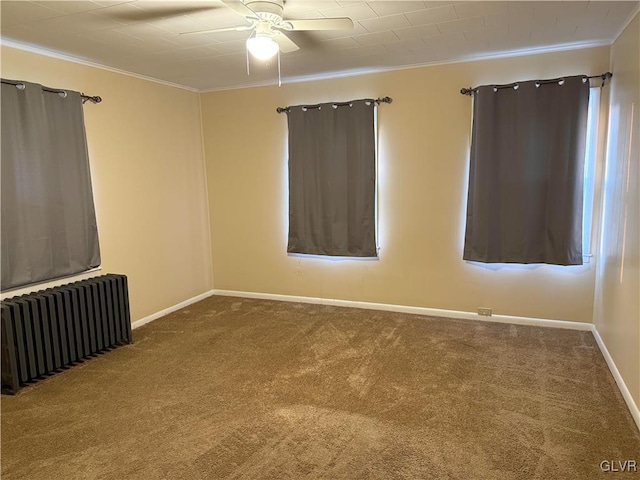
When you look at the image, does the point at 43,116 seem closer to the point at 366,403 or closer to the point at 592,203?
the point at 366,403

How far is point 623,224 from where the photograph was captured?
117 inches

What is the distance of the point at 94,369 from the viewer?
3.32 metres

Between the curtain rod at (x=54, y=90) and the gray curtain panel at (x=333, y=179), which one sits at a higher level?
the curtain rod at (x=54, y=90)

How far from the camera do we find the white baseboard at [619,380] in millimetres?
2488

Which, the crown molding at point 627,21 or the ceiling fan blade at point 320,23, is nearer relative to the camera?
the ceiling fan blade at point 320,23

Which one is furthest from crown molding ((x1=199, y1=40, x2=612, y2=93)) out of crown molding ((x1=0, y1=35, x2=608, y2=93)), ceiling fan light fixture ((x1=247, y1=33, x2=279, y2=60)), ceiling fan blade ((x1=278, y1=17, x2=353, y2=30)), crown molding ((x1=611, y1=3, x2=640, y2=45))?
ceiling fan light fixture ((x1=247, y1=33, x2=279, y2=60))

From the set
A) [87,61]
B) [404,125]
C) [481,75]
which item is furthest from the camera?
[404,125]

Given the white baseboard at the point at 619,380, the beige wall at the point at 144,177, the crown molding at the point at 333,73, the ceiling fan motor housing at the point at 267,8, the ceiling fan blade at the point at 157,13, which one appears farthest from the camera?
the beige wall at the point at 144,177

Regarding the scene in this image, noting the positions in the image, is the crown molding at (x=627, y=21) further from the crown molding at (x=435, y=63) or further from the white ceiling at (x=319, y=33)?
the crown molding at (x=435, y=63)

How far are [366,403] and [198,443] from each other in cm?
104

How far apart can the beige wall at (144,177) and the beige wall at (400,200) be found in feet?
0.99

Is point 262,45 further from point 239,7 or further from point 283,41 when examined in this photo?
point 283,41

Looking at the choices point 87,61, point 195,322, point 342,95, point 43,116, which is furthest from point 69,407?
point 342,95

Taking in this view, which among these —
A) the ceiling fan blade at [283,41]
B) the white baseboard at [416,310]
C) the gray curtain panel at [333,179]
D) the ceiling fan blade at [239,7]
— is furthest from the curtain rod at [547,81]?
the ceiling fan blade at [239,7]
